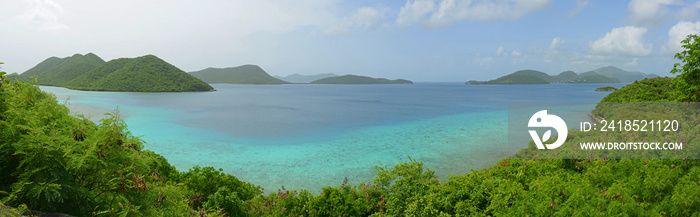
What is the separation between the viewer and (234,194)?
1116 cm

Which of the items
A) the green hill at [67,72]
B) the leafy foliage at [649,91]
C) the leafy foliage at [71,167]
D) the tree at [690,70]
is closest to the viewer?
the leafy foliage at [71,167]

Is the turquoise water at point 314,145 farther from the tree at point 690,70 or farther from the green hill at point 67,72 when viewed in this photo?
the green hill at point 67,72

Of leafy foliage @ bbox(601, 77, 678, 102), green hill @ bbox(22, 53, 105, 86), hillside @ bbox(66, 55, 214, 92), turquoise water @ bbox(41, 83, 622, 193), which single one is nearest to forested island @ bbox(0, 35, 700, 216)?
turquoise water @ bbox(41, 83, 622, 193)

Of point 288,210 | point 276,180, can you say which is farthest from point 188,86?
point 288,210

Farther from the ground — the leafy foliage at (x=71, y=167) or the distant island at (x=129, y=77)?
the distant island at (x=129, y=77)

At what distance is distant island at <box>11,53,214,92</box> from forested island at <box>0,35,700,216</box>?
5340 inches

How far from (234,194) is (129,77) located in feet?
508

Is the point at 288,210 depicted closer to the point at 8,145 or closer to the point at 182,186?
the point at 182,186

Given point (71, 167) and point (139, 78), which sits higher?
point (139, 78)

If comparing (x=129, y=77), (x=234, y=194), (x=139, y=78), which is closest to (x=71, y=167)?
(x=234, y=194)

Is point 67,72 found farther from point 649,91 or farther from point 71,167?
point 649,91

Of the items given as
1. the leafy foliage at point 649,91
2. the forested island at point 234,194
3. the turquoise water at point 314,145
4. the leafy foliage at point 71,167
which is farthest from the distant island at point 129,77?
the leafy foliage at point 649,91

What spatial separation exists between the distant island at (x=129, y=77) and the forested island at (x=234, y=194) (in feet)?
445

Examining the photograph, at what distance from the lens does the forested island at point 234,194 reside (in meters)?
4.91
